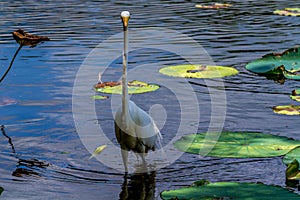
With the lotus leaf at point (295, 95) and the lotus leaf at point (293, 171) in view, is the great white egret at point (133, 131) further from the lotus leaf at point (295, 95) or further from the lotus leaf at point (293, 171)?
the lotus leaf at point (295, 95)

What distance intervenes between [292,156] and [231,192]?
0.92 m

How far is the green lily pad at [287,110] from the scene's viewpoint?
6684 mm

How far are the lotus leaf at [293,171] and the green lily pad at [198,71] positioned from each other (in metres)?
3.70

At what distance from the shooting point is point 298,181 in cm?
495

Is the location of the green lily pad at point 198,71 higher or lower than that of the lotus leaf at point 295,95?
higher

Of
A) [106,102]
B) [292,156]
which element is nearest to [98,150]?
[106,102]

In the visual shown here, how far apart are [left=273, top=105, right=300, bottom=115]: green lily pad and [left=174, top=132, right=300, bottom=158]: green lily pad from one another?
1.14m

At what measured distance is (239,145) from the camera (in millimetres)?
5453

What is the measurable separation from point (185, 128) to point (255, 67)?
244 centimetres

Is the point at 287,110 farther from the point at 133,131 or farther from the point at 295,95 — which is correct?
the point at 133,131

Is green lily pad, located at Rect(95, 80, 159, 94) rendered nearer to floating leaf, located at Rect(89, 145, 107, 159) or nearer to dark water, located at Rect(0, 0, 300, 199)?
dark water, located at Rect(0, 0, 300, 199)

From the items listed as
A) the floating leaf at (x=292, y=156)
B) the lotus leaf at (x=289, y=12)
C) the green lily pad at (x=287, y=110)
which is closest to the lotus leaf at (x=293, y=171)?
the floating leaf at (x=292, y=156)

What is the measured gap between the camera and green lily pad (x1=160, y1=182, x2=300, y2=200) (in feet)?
14.0

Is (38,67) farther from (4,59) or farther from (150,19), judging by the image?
(150,19)
